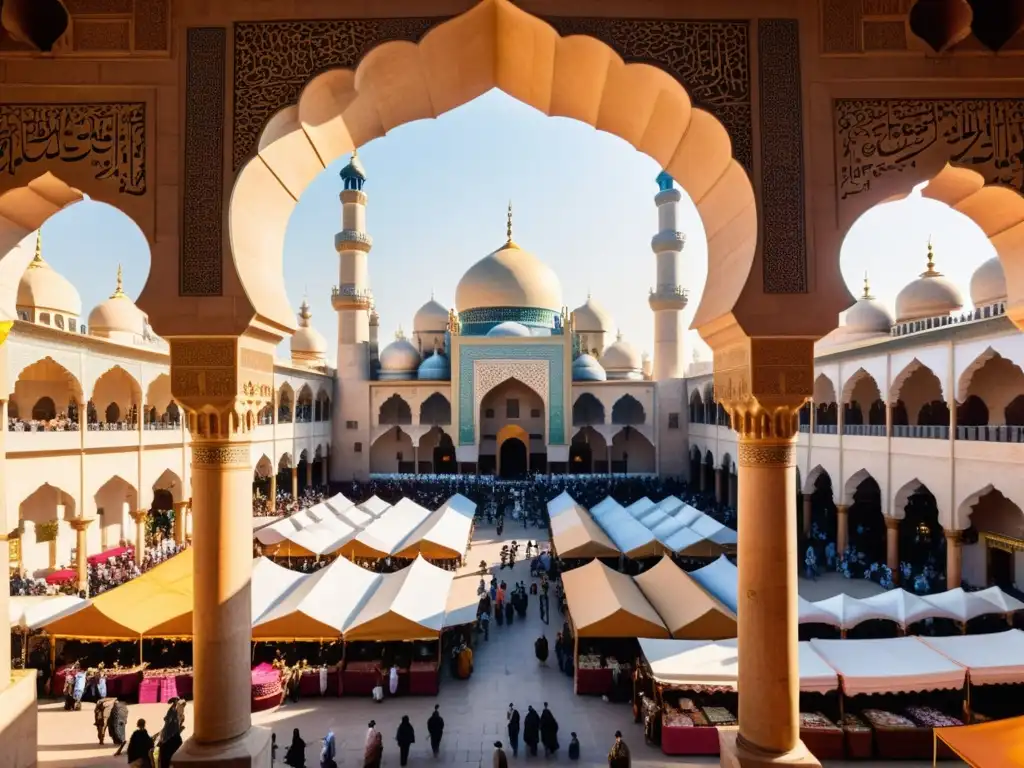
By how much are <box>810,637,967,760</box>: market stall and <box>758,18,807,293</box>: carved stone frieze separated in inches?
189

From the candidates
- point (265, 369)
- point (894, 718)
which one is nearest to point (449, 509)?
point (894, 718)

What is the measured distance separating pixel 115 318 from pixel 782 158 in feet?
70.5

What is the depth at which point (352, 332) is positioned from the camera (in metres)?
26.6

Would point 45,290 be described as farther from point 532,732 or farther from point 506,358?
point 532,732

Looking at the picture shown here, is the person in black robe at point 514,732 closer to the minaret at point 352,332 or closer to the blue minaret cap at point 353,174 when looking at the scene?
the minaret at point 352,332

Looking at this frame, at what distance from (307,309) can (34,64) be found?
95.0 ft

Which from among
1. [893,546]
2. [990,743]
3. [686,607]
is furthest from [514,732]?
[893,546]

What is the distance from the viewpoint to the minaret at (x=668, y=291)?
2648cm

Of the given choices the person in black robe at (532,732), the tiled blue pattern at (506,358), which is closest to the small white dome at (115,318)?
the tiled blue pattern at (506,358)

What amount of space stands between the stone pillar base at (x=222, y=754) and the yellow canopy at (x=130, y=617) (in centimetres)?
484

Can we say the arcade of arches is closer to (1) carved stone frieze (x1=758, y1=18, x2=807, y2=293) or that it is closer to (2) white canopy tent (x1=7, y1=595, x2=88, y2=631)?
(1) carved stone frieze (x1=758, y1=18, x2=807, y2=293)

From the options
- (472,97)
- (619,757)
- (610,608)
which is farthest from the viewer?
(610,608)

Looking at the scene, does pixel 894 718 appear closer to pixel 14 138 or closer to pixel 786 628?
pixel 786 628

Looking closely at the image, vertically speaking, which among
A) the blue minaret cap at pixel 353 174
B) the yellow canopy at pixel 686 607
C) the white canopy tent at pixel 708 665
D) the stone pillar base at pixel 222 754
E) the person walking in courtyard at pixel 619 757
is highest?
the blue minaret cap at pixel 353 174
